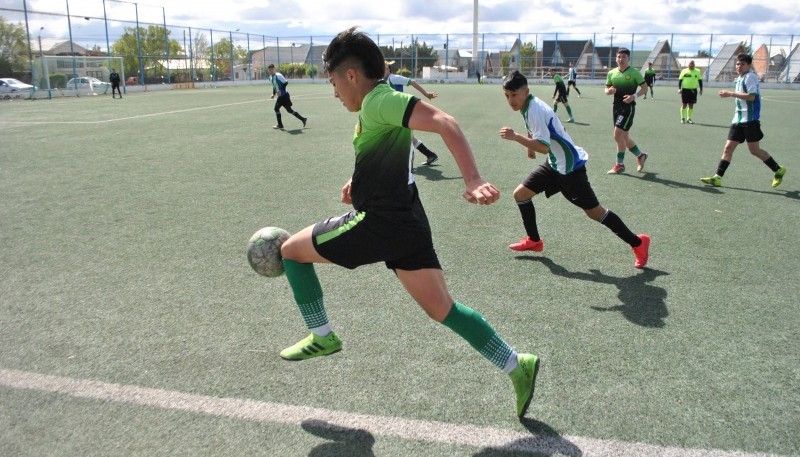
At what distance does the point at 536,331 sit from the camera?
163 inches

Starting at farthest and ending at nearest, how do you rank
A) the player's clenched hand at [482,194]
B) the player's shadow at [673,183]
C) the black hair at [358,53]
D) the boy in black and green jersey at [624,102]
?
the boy in black and green jersey at [624,102]
the player's shadow at [673,183]
the black hair at [358,53]
the player's clenched hand at [482,194]

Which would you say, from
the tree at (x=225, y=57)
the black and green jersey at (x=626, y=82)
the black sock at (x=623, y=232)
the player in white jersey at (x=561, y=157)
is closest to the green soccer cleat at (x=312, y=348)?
the player in white jersey at (x=561, y=157)

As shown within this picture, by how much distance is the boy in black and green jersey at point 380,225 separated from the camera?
8.92 ft

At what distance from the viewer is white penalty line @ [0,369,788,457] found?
9.30 ft

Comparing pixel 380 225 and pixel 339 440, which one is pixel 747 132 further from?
pixel 339 440

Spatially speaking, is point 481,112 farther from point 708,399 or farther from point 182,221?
point 708,399

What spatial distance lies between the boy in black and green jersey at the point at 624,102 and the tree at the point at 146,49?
36908 millimetres

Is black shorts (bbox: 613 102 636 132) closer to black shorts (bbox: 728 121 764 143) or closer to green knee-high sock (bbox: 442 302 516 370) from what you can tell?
black shorts (bbox: 728 121 764 143)

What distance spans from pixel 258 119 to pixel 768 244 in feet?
54.8

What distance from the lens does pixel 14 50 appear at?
3234 cm

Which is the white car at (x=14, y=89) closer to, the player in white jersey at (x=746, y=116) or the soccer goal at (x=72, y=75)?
the soccer goal at (x=72, y=75)

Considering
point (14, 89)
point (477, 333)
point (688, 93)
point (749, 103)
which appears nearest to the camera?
point (477, 333)

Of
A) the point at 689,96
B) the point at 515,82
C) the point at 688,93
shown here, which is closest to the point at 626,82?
the point at 515,82

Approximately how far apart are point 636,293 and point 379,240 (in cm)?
298
